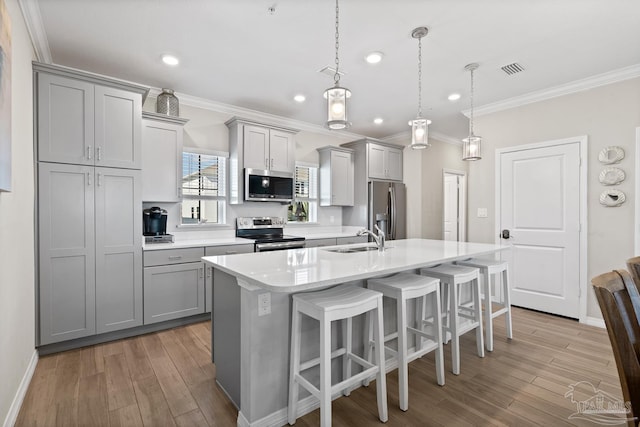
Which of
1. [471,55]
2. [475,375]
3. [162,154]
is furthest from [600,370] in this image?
[162,154]

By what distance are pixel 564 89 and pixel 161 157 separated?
15.2ft

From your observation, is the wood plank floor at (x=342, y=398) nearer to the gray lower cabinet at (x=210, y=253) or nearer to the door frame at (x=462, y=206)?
the gray lower cabinet at (x=210, y=253)

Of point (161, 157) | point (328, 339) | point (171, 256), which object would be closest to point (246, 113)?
point (161, 157)

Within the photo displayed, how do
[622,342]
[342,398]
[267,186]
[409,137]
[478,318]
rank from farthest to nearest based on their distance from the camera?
1. [409,137]
2. [267,186]
3. [478,318]
4. [342,398]
5. [622,342]

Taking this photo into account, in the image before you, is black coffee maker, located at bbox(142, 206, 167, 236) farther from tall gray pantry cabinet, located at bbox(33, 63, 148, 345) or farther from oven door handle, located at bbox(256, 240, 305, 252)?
oven door handle, located at bbox(256, 240, 305, 252)

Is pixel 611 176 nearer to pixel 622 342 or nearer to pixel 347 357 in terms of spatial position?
pixel 622 342

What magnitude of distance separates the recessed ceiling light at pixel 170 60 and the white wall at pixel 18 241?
0.96 meters

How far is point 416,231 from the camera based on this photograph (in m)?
5.47

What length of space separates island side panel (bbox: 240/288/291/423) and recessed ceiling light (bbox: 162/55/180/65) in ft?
7.98

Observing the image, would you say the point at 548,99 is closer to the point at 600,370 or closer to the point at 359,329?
the point at 600,370

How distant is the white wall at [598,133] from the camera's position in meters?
3.15

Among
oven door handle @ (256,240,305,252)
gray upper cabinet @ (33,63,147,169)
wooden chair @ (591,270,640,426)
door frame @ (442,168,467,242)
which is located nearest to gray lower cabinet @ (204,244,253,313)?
oven door handle @ (256,240,305,252)

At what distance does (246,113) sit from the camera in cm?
441

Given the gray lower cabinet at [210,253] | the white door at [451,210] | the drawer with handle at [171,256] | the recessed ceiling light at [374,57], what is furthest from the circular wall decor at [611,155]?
the drawer with handle at [171,256]
